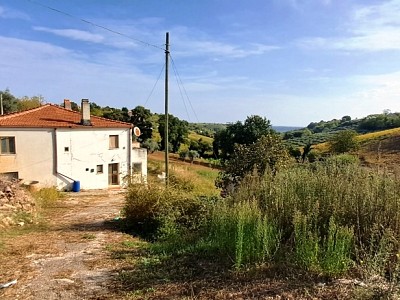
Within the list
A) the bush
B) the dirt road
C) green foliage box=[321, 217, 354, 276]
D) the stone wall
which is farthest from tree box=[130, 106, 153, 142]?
green foliage box=[321, 217, 354, 276]

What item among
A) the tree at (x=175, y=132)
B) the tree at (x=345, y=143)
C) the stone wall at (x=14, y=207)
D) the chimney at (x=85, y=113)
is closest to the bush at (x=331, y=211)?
the stone wall at (x=14, y=207)

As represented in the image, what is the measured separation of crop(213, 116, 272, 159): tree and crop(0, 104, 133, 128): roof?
24.5 m

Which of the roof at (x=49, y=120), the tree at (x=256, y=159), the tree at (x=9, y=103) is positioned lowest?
the tree at (x=256, y=159)

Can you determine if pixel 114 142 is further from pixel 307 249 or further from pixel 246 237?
pixel 307 249

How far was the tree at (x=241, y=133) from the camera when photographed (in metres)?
48.0

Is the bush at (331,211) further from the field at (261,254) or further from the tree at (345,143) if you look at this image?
the tree at (345,143)

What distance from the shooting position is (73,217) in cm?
1267

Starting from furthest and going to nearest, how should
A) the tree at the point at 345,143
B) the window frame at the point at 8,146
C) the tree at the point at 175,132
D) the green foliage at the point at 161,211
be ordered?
1. the tree at the point at 175,132
2. the tree at the point at 345,143
3. the window frame at the point at 8,146
4. the green foliage at the point at 161,211

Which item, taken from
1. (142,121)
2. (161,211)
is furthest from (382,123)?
(161,211)

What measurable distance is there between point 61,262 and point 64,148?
17884mm

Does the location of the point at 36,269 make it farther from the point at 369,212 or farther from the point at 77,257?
the point at 369,212

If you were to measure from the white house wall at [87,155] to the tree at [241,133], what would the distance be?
23.5 metres

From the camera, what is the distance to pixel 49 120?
23.8 m

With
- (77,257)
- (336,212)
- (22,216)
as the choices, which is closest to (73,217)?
(22,216)
